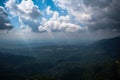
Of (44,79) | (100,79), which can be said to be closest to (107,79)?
(100,79)

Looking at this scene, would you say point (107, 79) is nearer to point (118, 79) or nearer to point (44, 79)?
point (118, 79)

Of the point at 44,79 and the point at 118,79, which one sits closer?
the point at 44,79

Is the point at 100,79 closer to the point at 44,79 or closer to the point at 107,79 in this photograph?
the point at 107,79

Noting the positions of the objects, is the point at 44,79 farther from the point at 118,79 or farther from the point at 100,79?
the point at 118,79

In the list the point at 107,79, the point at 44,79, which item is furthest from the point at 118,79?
the point at 44,79

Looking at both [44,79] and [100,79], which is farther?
[100,79]

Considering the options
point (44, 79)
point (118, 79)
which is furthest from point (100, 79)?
point (44, 79)
